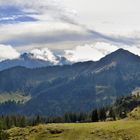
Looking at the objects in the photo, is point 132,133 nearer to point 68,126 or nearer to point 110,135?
point 110,135

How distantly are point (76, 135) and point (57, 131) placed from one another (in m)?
12.5

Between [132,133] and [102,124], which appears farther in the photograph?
[102,124]

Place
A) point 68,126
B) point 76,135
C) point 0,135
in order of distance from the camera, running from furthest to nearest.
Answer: point 68,126, point 76,135, point 0,135

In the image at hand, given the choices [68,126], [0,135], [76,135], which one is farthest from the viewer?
[68,126]

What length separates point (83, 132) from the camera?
7072 inches

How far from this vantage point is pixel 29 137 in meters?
188

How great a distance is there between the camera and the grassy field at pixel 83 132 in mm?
170000

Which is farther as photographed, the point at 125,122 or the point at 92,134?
the point at 125,122

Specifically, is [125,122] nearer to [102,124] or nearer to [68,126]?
[102,124]

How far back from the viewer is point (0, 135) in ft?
549

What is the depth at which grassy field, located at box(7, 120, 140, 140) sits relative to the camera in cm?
17000

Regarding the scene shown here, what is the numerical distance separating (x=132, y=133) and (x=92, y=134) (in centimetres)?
1756

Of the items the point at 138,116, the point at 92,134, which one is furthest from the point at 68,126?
the point at 138,116

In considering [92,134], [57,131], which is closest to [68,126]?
[57,131]
